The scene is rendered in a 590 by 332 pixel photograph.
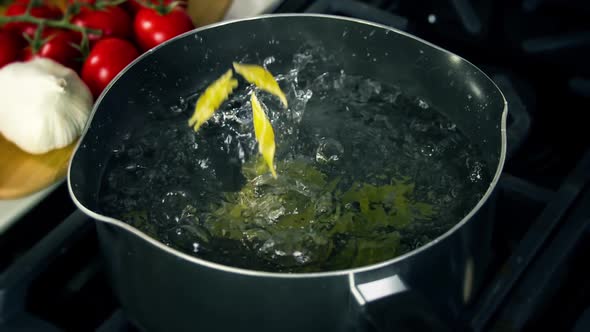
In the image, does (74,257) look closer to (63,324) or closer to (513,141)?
(63,324)

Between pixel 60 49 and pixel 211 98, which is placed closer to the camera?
pixel 211 98

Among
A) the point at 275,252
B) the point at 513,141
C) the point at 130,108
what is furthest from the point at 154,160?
the point at 513,141

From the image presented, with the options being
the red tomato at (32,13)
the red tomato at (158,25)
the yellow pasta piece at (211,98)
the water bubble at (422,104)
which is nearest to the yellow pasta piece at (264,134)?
the yellow pasta piece at (211,98)

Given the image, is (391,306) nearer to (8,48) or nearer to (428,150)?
(428,150)

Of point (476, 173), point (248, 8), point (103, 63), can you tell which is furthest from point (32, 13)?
point (476, 173)

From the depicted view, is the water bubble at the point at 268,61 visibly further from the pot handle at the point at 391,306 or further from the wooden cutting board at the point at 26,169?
the pot handle at the point at 391,306

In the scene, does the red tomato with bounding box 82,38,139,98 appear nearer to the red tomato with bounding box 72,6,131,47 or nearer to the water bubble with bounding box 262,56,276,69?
the red tomato with bounding box 72,6,131,47

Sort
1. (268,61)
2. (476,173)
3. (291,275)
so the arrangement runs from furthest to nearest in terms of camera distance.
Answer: (268,61), (476,173), (291,275)
